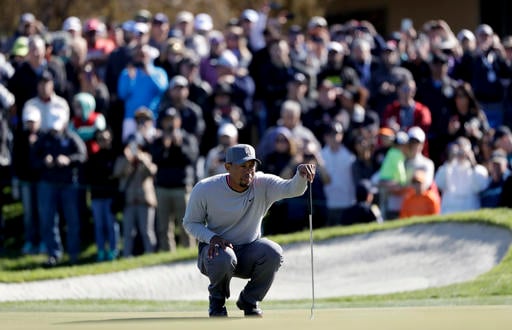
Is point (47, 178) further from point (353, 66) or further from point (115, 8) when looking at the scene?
point (115, 8)

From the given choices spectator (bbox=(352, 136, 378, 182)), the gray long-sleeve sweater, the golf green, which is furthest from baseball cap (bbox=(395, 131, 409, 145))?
the gray long-sleeve sweater

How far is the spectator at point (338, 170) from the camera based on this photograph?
60.2ft

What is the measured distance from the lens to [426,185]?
17.7 meters

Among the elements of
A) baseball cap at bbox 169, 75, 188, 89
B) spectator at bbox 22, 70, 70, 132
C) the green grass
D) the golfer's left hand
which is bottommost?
the green grass

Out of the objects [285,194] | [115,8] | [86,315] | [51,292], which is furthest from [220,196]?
[115,8]

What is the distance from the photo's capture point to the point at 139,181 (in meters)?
Answer: 18.4

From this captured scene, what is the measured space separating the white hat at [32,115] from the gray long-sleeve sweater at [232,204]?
7.60 m

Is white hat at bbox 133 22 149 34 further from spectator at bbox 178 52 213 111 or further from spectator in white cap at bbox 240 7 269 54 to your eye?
spectator in white cap at bbox 240 7 269 54

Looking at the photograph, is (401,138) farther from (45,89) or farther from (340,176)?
(45,89)

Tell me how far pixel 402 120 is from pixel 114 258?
4504 millimetres

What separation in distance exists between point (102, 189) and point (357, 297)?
4773 mm

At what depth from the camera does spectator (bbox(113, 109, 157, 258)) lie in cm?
1834

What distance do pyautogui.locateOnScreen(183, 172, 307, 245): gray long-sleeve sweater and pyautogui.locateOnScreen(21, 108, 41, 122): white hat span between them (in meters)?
7.60

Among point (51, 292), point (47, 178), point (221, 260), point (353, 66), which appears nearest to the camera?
point (221, 260)
